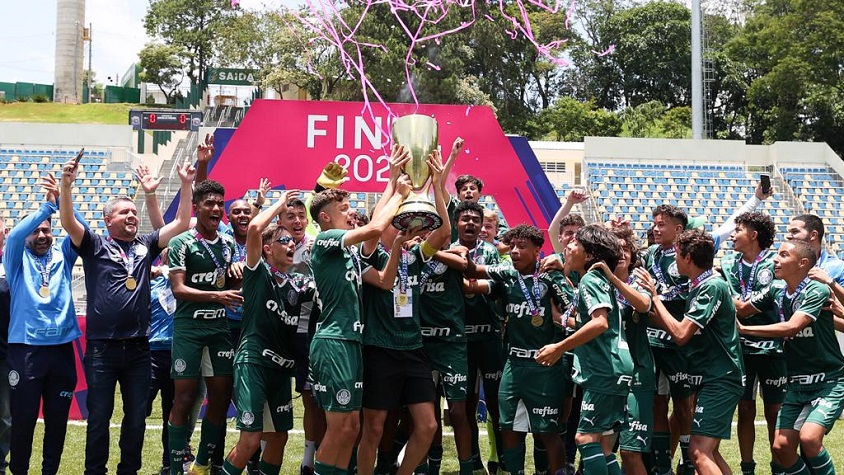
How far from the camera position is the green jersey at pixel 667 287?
6871 mm

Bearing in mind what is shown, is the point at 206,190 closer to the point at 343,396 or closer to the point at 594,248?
the point at 343,396

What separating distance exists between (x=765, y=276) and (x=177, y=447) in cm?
453

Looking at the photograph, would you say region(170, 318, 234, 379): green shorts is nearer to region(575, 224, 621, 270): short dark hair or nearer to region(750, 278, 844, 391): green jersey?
region(575, 224, 621, 270): short dark hair

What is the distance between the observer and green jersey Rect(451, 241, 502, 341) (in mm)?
7168

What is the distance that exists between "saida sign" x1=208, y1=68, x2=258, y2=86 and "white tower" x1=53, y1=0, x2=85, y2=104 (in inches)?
859

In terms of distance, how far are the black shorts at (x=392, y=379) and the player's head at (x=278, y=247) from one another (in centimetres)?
86

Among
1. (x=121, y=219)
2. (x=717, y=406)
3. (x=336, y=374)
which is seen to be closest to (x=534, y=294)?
(x=717, y=406)

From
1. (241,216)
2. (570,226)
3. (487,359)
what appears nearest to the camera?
(241,216)

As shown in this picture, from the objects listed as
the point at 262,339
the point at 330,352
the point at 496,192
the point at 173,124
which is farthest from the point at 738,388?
the point at 173,124

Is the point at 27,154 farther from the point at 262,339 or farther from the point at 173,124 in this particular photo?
the point at 262,339

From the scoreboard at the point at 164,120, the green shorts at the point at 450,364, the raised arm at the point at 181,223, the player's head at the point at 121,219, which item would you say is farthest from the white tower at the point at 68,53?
the green shorts at the point at 450,364

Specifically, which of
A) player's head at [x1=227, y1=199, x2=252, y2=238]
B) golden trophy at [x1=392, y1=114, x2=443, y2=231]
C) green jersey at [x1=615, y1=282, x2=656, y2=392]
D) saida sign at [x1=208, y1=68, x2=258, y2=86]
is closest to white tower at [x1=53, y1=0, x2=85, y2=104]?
saida sign at [x1=208, y1=68, x2=258, y2=86]

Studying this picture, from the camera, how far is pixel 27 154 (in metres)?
27.5

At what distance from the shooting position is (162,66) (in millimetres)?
68062
